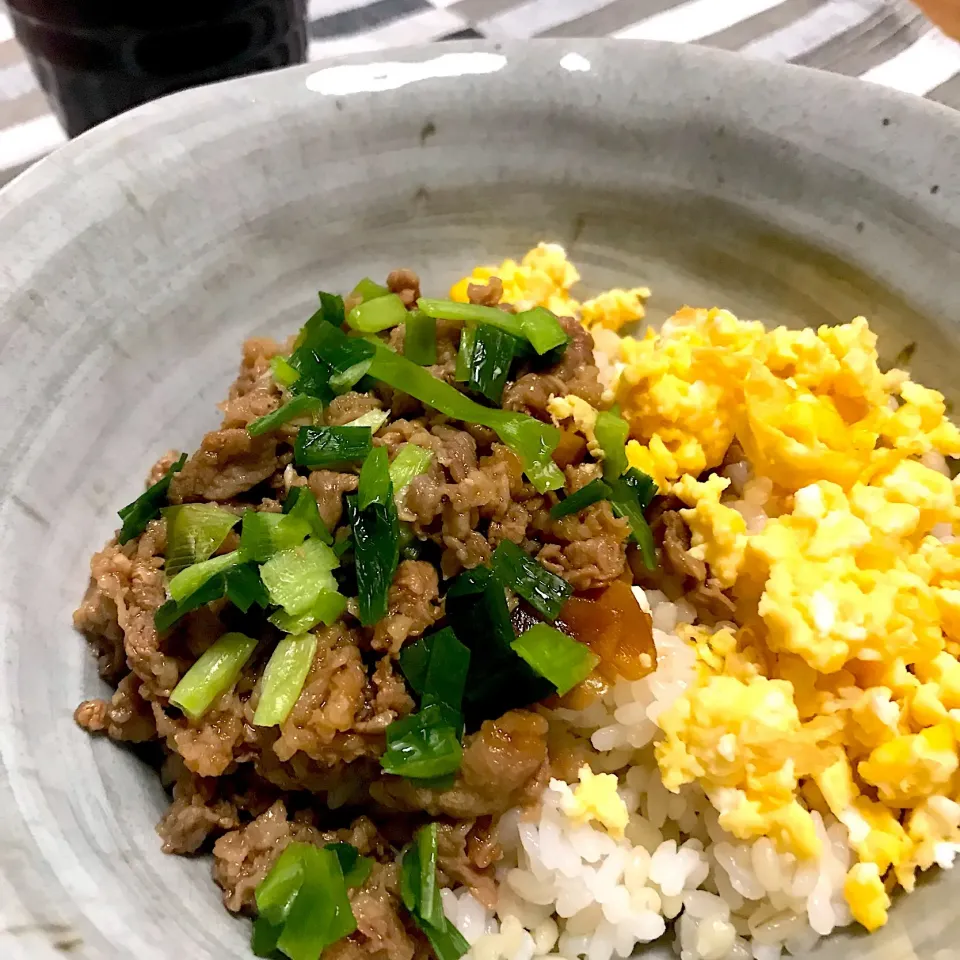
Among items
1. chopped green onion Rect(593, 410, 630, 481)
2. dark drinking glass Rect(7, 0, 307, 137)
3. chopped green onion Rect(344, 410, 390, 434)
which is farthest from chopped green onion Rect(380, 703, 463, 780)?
dark drinking glass Rect(7, 0, 307, 137)

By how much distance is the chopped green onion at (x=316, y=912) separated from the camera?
1531 mm

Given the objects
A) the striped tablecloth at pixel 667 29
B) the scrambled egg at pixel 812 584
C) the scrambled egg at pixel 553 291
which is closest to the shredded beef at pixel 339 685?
the scrambled egg at pixel 812 584

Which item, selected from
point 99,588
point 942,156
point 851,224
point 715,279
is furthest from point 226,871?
point 942,156

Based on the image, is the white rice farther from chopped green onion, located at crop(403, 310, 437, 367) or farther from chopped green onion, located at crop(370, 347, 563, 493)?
chopped green onion, located at crop(403, 310, 437, 367)

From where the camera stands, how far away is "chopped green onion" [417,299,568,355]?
204 cm

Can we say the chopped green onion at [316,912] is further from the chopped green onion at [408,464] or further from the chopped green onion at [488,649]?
the chopped green onion at [408,464]

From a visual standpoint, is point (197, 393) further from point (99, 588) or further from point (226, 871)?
point (226, 871)

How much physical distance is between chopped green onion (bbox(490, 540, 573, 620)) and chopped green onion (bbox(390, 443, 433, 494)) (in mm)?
215

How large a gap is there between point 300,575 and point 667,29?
3.14 m

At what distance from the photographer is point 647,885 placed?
5.88ft

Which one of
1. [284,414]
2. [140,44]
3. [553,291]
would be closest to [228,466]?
[284,414]

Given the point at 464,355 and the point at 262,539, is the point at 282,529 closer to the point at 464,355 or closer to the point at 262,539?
the point at 262,539

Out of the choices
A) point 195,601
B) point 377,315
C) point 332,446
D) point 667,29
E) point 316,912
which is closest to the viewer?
point 316,912

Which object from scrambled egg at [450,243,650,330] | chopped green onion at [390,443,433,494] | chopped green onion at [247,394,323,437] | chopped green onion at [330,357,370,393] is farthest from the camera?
scrambled egg at [450,243,650,330]
